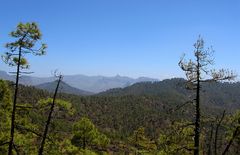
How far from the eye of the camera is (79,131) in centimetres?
5547

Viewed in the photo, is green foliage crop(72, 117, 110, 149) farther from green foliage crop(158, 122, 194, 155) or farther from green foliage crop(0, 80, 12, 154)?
green foliage crop(158, 122, 194, 155)

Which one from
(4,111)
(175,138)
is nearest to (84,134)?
(4,111)

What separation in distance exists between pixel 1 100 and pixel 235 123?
19.2 metres

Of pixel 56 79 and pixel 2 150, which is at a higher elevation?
pixel 56 79

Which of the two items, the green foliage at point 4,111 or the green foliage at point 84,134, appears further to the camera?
the green foliage at point 84,134

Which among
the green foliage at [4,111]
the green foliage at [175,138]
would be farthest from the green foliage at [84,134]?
the green foliage at [175,138]

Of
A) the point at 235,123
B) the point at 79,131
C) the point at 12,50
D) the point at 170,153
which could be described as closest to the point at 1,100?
the point at 12,50

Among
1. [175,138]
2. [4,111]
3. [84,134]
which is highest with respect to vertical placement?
[4,111]

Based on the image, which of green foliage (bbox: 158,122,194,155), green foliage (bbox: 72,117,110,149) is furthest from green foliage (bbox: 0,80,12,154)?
green foliage (bbox: 72,117,110,149)

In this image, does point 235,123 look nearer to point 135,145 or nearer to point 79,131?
point 79,131

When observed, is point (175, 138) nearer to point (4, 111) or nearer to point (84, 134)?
point (4, 111)

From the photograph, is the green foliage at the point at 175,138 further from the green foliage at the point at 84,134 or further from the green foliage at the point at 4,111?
the green foliage at the point at 84,134

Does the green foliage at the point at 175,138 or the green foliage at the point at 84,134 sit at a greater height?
the green foliage at the point at 175,138

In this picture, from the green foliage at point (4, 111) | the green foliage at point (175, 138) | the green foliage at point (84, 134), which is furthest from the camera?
the green foliage at point (84, 134)
